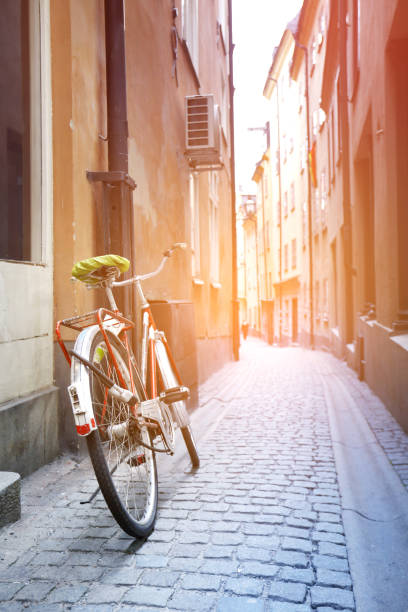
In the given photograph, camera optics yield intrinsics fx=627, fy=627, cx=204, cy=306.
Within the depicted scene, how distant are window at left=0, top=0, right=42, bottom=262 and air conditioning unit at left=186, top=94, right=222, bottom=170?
5.07 metres

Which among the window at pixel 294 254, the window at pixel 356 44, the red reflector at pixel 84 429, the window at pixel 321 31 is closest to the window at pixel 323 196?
the window at pixel 321 31

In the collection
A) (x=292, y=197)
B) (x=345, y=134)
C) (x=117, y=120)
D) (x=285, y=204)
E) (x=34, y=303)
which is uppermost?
(x=285, y=204)

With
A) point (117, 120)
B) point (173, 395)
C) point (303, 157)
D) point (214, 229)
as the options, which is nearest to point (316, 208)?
point (303, 157)

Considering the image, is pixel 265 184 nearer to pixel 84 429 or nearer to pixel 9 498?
pixel 9 498

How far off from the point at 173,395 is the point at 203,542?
115 cm

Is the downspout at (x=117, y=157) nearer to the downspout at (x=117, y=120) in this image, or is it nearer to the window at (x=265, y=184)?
the downspout at (x=117, y=120)

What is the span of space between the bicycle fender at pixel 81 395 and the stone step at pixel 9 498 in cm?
72

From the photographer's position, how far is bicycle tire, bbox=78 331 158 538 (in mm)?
2791

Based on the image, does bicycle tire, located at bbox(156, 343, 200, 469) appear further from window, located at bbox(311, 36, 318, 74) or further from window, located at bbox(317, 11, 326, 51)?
window, located at bbox(311, 36, 318, 74)

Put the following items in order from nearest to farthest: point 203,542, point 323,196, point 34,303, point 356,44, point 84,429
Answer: point 84,429, point 203,542, point 34,303, point 356,44, point 323,196

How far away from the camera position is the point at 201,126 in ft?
31.7

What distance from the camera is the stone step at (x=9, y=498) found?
10.6 feet

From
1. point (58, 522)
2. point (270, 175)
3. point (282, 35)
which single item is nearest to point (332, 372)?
point (58, 522)

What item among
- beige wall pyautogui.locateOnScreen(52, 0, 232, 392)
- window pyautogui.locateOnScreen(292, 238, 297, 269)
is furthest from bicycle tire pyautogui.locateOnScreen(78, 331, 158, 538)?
window pyautogui.locateOnScreen(292, 238, 297, 269)
